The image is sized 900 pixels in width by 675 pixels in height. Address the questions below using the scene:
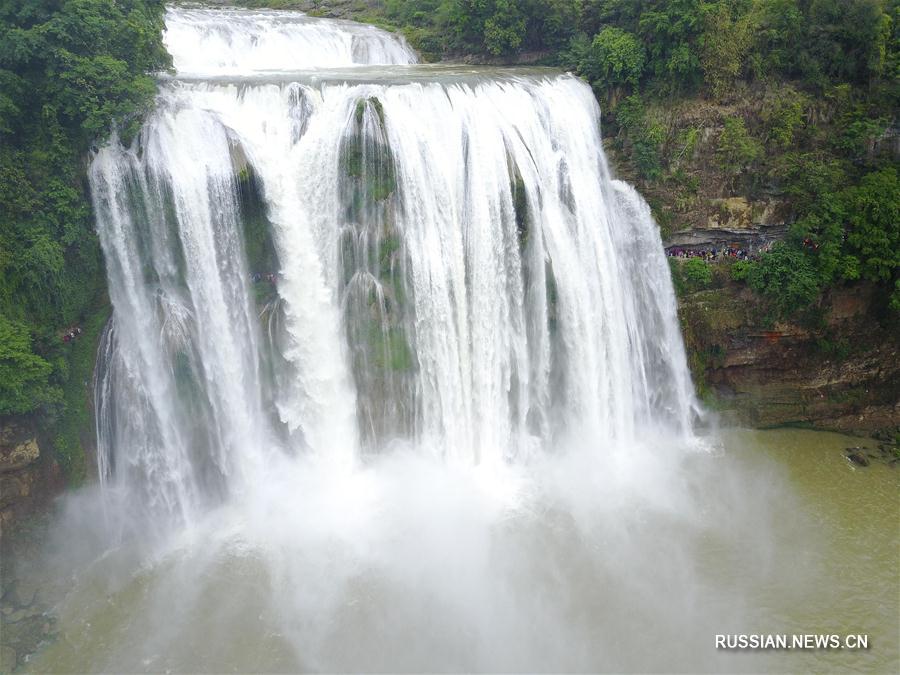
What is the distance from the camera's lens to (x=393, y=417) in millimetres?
16625

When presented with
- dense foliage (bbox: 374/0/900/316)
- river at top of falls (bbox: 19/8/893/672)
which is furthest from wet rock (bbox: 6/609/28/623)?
dense foliage (bbox: 374/0/900/316)

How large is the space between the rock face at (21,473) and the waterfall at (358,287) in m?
1.25

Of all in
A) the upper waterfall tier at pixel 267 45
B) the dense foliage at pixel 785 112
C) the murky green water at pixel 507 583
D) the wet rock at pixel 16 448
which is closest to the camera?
the murky green water at pixel 507 583

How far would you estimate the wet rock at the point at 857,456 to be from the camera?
57.3ft

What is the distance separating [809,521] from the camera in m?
15.3

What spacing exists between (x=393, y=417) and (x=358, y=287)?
3593 mm

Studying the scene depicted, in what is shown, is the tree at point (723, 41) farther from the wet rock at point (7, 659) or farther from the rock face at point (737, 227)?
the wet rock at point (7, 659)

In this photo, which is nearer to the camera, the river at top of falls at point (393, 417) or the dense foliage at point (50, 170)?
the river at top of falls at point (393, 417)

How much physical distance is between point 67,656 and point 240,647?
10.7ft

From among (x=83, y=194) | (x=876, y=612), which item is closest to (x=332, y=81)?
(x=83, y=194)

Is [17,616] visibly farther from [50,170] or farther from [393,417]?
[50,170]

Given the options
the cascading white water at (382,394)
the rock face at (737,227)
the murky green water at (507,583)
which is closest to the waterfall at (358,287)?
the cascading white water at (382,394)

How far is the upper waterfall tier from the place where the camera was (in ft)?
68.7

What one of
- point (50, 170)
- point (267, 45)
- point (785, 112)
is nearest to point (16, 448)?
point (50, 170)
